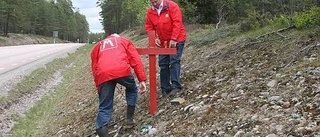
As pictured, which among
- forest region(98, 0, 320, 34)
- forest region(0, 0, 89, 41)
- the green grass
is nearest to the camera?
the green grass

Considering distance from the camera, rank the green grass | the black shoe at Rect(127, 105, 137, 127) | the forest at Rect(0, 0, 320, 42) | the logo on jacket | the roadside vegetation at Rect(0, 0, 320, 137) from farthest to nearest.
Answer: the forest at Rect(0, 0, 320, 42), the green grass, the black shoe at Rect(127, 105, 137, 127), the logo on jacket, the roadside vegetation at Rect(0, 0, 320, 137)

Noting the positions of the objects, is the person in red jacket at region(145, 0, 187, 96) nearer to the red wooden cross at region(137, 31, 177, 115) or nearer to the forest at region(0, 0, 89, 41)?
the red wooden cross at region(137, 31, 177, 115)

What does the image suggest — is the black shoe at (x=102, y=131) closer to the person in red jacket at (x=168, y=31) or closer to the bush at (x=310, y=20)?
the person in red jacket at (x=168, y=31)

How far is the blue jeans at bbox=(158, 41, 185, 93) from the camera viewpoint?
7.77 meters

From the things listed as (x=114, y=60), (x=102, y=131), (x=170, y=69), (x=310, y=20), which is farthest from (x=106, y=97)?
(x=310, y=20)

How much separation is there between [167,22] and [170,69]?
0.92 m

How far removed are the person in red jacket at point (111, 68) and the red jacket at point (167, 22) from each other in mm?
1352

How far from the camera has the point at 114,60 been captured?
20.3 feet

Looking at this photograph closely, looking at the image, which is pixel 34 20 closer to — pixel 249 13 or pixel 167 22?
pixel 249 13

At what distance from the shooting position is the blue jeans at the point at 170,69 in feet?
25.5

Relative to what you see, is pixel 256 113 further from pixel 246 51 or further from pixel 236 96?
pixel 246 51

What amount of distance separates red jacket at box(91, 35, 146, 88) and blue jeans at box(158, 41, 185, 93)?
1.42 m

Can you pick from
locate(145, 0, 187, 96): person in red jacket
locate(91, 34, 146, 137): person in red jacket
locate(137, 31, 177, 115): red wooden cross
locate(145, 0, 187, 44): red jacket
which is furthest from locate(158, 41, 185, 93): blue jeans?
locate(91, 34, 146, 137): person in red jacket

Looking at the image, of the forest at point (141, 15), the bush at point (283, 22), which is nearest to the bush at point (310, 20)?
the forest at point (141, 15)
